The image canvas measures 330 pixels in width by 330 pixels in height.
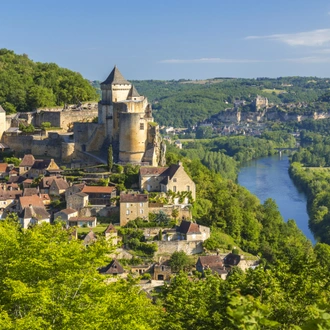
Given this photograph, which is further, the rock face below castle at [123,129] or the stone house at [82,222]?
the rock face below castle at [123,129]

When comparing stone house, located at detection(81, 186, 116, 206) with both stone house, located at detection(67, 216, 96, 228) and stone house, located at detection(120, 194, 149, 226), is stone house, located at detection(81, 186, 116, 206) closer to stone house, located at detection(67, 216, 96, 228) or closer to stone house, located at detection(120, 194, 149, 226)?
stone house, located at detection(120, 194, 149, 226)

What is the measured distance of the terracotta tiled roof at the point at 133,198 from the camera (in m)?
31.3

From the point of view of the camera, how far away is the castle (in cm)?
Answer: 3516

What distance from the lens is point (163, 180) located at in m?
33.2

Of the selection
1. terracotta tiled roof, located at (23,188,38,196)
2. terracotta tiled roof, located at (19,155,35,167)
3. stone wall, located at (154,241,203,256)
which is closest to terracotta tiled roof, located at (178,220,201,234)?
stone wall, located at (154,241,203,256)

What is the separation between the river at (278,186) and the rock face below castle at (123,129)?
18.3 metres

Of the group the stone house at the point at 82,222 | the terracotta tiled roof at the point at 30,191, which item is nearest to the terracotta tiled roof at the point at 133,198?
the stone house at the point at 82,222

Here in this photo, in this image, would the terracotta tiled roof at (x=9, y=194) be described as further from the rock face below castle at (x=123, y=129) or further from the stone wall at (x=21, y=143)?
the stone wall at (x=21, y=143)

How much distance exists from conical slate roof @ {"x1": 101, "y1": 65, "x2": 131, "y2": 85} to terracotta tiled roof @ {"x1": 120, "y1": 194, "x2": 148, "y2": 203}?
821 centimetres

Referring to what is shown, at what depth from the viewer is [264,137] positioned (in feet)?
392

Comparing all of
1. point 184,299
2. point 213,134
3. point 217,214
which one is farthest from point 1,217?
point 213,134

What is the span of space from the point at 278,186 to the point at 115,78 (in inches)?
1464

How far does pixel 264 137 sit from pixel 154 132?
86487 millimetres

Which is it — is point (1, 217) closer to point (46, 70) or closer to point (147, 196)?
point (147, 196)
